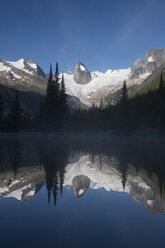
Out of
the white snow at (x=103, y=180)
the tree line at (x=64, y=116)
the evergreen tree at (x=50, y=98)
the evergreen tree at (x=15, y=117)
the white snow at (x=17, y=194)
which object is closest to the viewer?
the white snow at (x=17, y=194)

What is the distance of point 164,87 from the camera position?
80188 millimetres

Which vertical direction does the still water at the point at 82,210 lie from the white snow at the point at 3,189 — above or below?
below

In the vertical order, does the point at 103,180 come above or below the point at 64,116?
below

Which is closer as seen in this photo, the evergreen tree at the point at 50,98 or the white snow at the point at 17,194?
the white snow at the point at 17,194

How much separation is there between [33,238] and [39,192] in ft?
9.92

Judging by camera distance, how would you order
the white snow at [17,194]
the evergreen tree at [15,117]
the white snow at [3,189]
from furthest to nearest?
the evergreen tree at [15,117], the white snow at [3,189], the white snow at [17,194]

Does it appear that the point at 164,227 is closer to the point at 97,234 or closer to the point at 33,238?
the point at 97,234

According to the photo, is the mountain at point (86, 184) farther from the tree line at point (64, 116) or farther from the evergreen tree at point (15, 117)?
the evergreen tree at point (15, 117)

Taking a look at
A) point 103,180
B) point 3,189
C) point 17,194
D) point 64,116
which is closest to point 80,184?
point 103,180

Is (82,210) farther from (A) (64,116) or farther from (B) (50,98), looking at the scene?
(B) (50,98)

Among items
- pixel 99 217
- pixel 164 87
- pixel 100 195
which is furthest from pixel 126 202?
pixel 164 87

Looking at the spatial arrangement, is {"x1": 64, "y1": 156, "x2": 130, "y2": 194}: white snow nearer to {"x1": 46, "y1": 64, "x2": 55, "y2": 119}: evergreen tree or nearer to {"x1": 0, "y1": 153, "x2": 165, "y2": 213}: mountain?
{"x1": 0, "y1": 153, "x2": 165, "y2": 213}: mountain

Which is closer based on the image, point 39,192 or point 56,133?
point 39,192

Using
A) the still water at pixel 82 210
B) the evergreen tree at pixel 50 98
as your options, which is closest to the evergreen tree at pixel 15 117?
the evergreen tree at pixel 50 98
